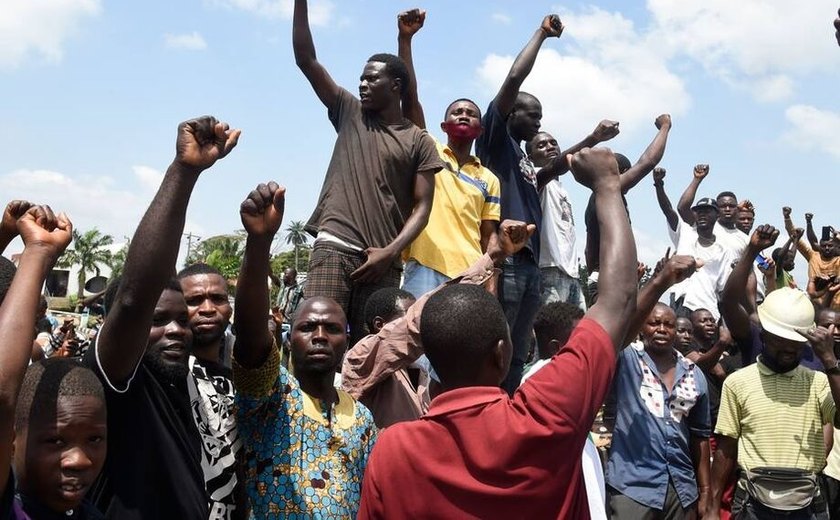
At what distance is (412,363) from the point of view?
4.25 metres

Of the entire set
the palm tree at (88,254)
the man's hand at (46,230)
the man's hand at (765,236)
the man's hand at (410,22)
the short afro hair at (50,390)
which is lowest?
the short afro hair at (50,390)

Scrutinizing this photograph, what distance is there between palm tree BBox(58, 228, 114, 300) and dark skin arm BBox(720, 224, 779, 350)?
2720 inches

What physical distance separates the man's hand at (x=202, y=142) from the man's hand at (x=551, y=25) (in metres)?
3.79

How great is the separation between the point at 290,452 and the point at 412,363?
47.6 inches

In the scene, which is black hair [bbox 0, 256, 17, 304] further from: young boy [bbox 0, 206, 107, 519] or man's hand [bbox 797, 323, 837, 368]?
man's hand [bbox 797, 323, 837, 368]

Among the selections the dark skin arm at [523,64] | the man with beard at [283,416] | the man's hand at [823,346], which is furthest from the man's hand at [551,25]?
the man with beard at [283,416]

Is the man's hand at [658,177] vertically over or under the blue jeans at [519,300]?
over

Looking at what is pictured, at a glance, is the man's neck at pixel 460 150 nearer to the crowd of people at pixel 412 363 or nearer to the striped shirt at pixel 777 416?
the crowd of people at pixel 412 363

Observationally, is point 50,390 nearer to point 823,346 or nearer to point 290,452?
point 290,452

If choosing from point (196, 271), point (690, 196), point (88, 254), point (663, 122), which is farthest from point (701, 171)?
point (88, 254)

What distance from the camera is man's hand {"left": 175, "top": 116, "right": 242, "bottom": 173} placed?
8.52ft

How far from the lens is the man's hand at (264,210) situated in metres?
2.84

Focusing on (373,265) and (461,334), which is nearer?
(461,334)

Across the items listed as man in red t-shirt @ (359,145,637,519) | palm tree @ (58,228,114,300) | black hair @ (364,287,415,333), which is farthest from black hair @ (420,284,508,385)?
palm tree @ (58,228,114,300)
